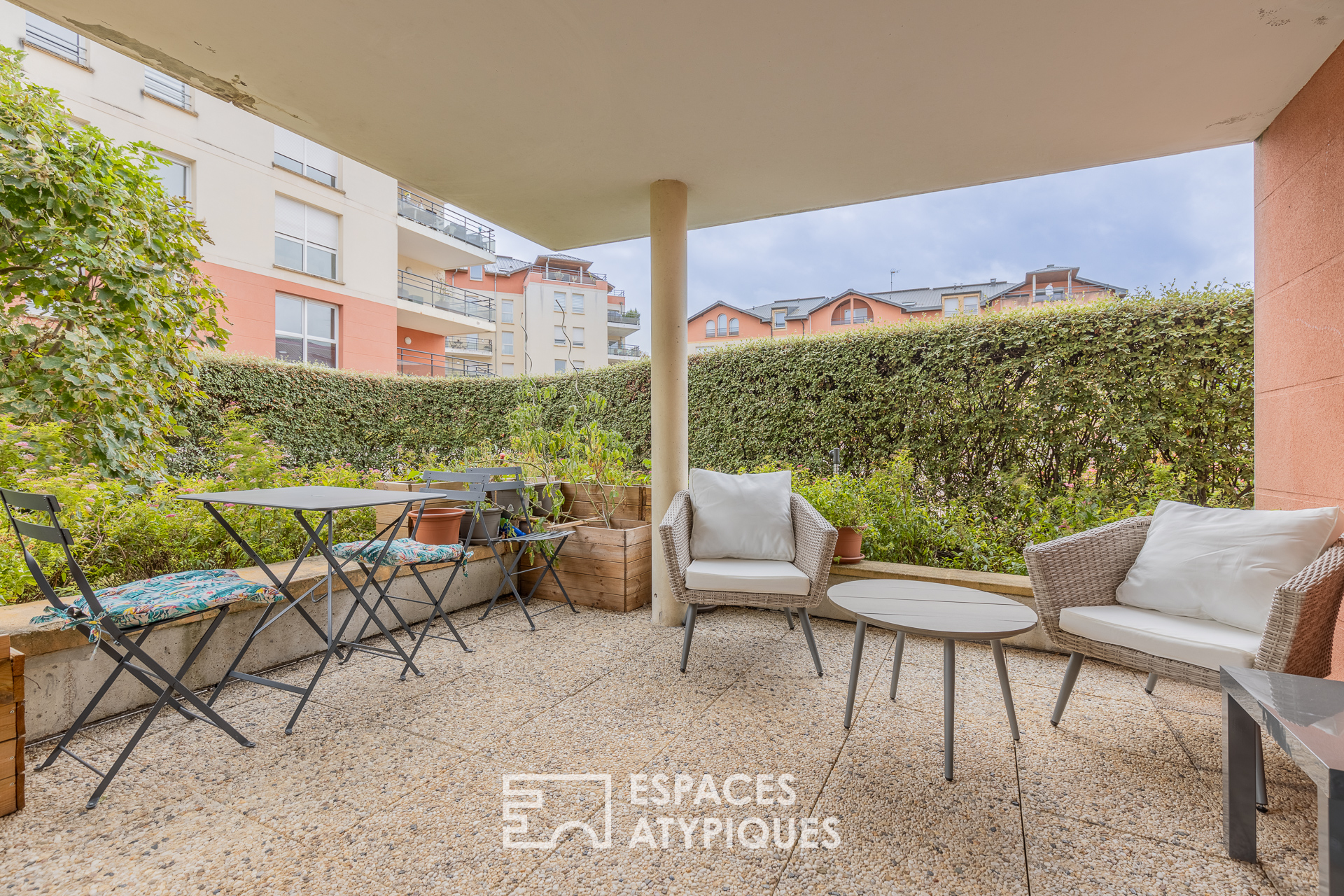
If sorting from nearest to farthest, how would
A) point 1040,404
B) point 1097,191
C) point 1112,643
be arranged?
point 1112,643, point 1040,404, point 1097,191

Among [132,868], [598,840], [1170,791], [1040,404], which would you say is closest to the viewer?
[132,868]

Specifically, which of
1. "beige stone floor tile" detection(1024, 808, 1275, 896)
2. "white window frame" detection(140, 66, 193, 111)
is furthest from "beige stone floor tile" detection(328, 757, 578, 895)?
"white window frame" detection(140, 66, 193, 111)

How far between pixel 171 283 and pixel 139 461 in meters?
1.01

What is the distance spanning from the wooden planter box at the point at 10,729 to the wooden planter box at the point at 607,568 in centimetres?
253

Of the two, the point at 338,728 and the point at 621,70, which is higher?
the point at 621,70

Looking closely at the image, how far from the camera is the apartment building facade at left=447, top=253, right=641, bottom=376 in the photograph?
2841cm

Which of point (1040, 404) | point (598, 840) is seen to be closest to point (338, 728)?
point (598, 840)

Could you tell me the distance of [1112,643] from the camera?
2.14 metres

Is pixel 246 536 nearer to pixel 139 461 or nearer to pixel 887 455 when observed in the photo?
pixel 139 461

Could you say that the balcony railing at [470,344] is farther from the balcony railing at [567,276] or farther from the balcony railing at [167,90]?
the balcony railing at [167,90]

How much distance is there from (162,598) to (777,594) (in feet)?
7.69

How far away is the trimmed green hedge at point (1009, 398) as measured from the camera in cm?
358

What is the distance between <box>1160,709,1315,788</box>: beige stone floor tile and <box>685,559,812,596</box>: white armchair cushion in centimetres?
147

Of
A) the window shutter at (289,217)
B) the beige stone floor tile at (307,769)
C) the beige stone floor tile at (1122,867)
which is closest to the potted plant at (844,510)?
the beige stone floor tile at (1122,867)
